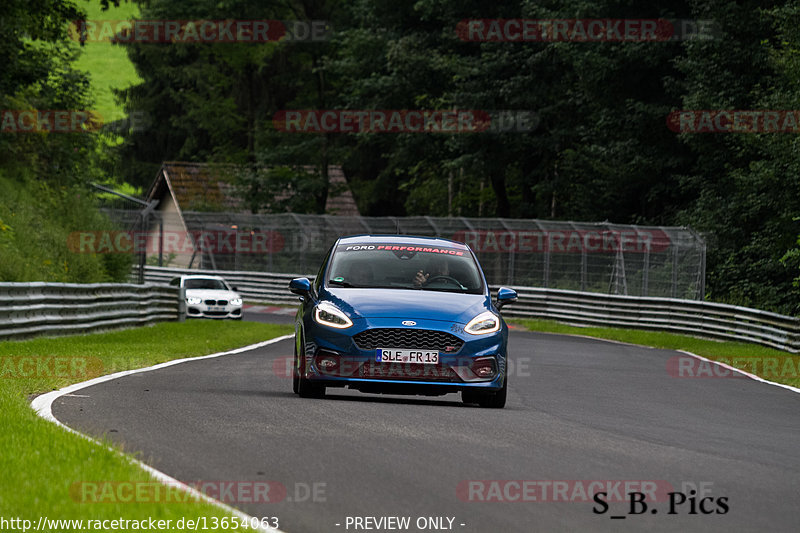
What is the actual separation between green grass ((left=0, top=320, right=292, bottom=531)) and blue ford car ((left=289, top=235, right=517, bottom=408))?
103 inches

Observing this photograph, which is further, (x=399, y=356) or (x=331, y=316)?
(x=331, y=316)

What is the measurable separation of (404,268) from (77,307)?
1130 cm

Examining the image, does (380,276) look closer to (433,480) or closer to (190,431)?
(190,431)

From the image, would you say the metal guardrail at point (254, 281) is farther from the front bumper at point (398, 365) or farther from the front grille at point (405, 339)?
the front grille at point (405, 339)

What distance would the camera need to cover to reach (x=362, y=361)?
1169 cm

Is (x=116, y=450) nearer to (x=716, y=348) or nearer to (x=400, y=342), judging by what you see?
(x=400, y=342)

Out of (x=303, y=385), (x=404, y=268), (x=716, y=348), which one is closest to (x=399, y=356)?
(x=303, y=385)

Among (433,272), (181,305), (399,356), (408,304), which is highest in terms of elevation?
(433,272)

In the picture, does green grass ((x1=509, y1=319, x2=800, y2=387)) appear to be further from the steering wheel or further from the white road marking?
the white road marking

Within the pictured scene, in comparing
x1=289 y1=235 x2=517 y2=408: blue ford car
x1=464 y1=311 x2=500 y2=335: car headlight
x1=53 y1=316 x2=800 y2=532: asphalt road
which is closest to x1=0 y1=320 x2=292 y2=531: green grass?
x1=53 y1=316 x2=800 y2=532: asphalt road

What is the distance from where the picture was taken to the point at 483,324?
12.0 m

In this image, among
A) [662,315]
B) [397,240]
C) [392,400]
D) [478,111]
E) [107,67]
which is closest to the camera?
[392,400]

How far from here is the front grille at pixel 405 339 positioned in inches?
460

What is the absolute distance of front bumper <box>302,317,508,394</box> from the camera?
1169 centimetres
